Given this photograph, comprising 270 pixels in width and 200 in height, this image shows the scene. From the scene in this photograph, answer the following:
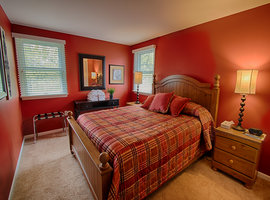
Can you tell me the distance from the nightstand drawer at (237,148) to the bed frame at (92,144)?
20.9 inches

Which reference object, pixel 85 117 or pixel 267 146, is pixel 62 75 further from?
pixel 267 146

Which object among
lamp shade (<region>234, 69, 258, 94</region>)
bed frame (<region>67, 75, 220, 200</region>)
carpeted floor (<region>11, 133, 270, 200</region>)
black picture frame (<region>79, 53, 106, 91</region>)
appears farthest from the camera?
black picture frame (<region>79, 53, 106, 91</region>)

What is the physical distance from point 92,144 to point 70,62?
2.67 metres

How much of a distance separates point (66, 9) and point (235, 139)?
3222 millimetres

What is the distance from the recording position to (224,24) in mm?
2273

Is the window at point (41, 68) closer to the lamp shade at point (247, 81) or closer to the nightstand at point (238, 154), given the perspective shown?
the nightstand at point (238, 154)

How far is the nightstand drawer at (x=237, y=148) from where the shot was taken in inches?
67.2

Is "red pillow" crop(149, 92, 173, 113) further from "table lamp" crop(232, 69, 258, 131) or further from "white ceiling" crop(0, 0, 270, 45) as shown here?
"white ceiling" crop(0, 0, 270, 45)

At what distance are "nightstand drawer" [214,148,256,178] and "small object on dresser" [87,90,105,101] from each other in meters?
2.92

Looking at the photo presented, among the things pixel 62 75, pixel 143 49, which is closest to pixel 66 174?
pixel 62 75

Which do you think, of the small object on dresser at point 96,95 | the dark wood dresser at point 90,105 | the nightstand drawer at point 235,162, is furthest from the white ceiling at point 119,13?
the nightstand drawer at point 235,162

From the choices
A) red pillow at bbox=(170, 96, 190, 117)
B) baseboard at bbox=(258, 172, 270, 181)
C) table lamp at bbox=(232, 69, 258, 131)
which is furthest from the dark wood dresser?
baseboard at bbox=(258, 172, 270, 181)

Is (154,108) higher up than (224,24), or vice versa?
(224,24)

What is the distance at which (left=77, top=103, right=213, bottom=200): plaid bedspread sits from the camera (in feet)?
4.14
